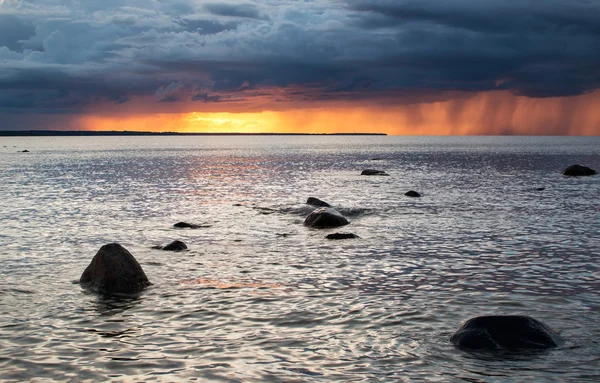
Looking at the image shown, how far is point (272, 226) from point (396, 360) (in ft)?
67.3

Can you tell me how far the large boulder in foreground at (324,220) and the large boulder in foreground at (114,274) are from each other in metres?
14.0

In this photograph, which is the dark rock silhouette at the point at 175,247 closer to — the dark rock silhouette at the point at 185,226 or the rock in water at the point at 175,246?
the rock in water at the point at 175,246

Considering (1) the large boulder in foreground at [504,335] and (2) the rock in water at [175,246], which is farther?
(2) the rock in water at [175,246]

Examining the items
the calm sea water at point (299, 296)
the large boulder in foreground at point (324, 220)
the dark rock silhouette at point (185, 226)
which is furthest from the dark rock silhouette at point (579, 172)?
the dark rock silhouette at point (185, 226)

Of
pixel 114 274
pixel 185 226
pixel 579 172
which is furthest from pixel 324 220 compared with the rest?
pixel 579 172

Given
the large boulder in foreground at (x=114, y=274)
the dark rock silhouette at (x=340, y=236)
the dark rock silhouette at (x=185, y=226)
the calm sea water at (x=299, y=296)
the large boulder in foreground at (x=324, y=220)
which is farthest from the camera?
the dark rock silhouette at (x=185, y=226)

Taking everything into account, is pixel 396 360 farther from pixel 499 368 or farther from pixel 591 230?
pixel 591 230

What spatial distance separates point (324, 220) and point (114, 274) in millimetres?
15272

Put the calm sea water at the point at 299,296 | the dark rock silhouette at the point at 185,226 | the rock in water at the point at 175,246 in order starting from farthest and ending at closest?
the dark rock silhouette at the point at 185,226, the rock in water at the point at 175,246, the calm sea water at the point at 299,296

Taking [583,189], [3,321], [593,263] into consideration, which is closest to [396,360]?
[3,321]

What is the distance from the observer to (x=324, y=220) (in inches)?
1248

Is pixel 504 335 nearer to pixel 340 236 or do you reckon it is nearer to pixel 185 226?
pixel 340 236

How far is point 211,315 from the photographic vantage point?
50.1 ft

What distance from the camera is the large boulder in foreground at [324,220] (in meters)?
31.5
